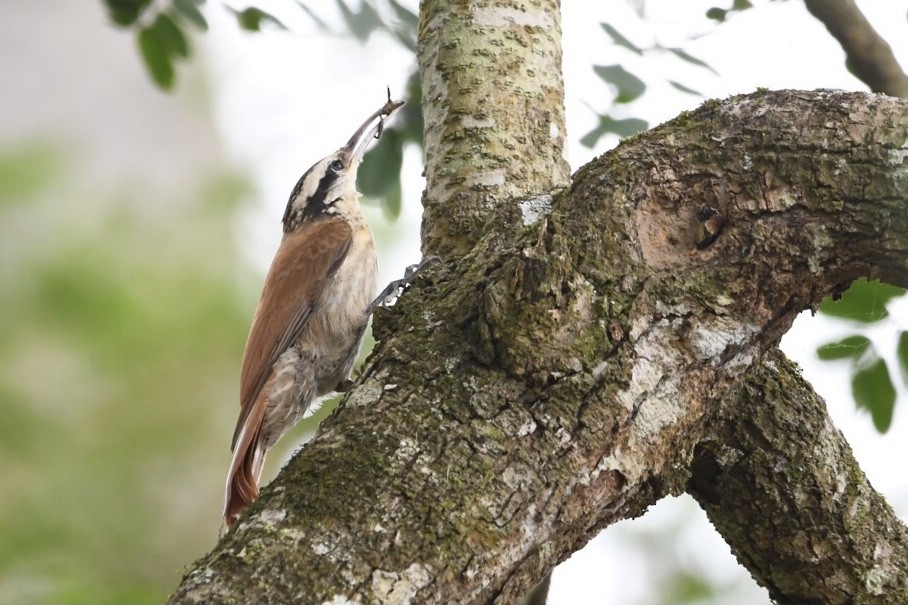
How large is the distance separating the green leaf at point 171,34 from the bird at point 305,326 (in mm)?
727

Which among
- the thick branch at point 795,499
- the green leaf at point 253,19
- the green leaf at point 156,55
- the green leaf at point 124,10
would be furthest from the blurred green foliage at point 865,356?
the green leaf at point 124,10

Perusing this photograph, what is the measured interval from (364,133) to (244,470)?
1564mm

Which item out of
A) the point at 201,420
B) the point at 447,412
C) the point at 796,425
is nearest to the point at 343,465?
the point at 447,412

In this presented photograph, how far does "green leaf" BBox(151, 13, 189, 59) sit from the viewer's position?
309 cm

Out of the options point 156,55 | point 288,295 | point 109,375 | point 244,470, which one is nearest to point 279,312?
point 288,295

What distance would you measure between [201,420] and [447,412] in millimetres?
4271

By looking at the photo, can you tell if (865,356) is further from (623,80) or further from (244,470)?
(244,470)

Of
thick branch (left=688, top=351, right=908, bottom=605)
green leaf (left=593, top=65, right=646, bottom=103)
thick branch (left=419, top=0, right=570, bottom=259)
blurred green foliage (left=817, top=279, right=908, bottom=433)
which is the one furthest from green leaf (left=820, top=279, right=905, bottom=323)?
green leaf (left=593, top=65, right=646, bottom=103)

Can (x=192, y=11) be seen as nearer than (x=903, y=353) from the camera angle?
No

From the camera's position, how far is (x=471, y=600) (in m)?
1.44

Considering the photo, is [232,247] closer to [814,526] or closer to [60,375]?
[60,375]

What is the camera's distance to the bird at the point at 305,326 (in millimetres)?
3291

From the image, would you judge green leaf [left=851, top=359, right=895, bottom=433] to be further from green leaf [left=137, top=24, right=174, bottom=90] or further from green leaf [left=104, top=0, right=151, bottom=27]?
green leaf [left=104, top=0, right=151, bottom=27]

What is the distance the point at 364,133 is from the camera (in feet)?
13.0
